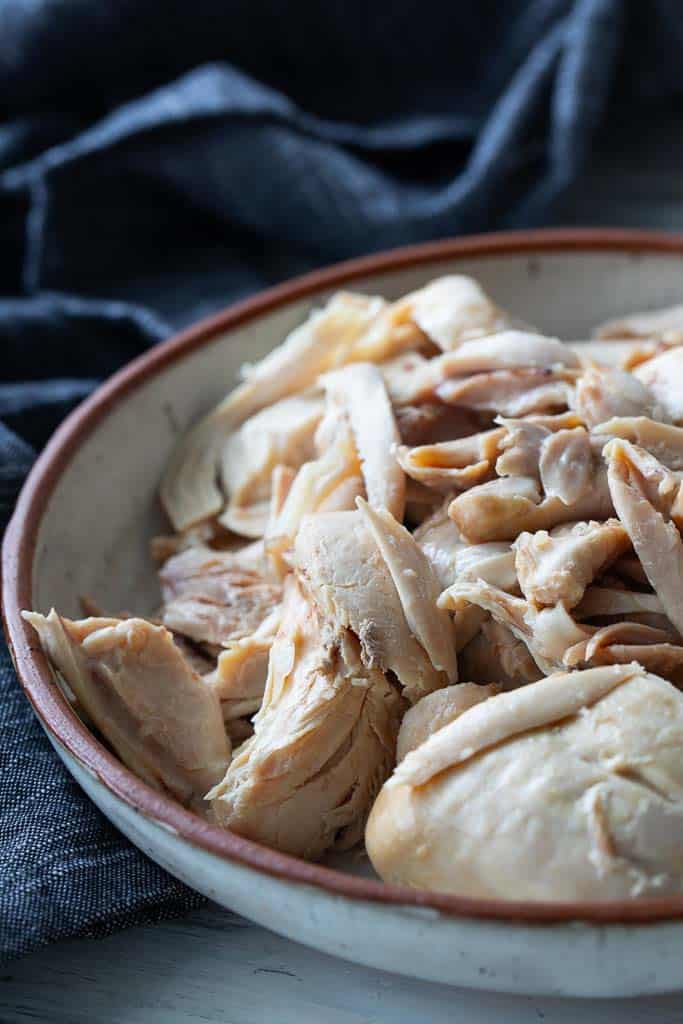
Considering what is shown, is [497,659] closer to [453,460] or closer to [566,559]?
[566,559]

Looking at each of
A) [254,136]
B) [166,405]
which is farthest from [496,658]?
[254,136]

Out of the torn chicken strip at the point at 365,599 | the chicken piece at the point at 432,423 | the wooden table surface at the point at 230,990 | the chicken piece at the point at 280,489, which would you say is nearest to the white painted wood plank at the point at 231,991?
the wooden table surface at the point at 230,990

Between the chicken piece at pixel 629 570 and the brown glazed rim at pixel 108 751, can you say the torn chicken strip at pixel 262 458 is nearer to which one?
the brown glazed rim at pixel 108 751

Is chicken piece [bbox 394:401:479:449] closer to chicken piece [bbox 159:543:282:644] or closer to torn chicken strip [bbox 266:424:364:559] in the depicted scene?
torn chicken strip [bbox 266:424:364:559]

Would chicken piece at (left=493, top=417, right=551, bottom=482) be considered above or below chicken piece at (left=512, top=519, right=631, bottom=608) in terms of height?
above

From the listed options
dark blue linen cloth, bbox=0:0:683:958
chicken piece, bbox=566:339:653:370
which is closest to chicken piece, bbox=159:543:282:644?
chicken piece, bbox=566:339:653:370

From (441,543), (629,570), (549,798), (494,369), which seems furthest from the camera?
(494,369)

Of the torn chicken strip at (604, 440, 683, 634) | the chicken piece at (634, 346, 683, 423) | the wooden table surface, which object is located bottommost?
the wooden table surface
